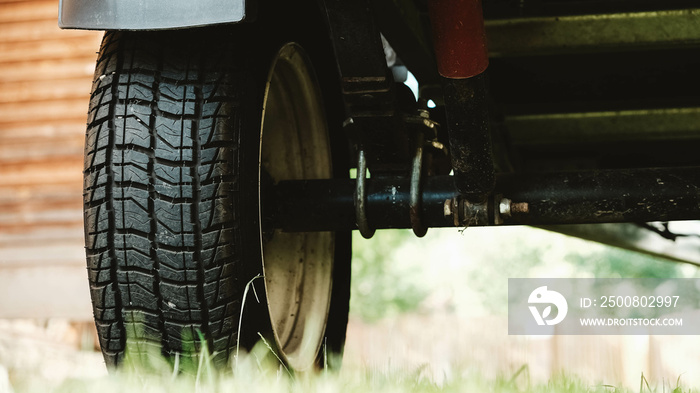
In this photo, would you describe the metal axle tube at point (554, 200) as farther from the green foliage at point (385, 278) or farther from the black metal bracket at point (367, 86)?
the green foliage at point (385, 278)

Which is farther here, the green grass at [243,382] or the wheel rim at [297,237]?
the wheel rim at [297,237]

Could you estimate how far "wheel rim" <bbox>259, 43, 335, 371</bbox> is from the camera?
1.83 m

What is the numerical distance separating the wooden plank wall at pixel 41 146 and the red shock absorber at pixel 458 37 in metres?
4.35

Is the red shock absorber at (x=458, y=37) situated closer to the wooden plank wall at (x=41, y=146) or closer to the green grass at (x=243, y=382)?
the green grass at (x=243, y=382)

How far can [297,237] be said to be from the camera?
6.48ft

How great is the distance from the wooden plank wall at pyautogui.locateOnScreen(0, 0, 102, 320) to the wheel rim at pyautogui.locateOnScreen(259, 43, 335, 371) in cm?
360

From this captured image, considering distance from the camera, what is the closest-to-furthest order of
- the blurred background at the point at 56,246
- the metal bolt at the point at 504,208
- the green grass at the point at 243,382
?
the green grass at the point at 243,382 → the metal bolt at the point at 504,208 → the blurred background at the point at 56,246

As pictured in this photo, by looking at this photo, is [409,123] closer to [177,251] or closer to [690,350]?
[177,251]

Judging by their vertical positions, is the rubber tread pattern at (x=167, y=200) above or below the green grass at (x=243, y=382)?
above

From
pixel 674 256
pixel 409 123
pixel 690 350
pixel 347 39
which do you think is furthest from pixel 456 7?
pixel 690 350

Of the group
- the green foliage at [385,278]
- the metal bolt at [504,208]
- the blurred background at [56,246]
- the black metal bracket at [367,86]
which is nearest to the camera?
the black metal bracket at [367,86]

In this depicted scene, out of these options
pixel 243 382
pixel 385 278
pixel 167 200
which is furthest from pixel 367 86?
pixel 385 278

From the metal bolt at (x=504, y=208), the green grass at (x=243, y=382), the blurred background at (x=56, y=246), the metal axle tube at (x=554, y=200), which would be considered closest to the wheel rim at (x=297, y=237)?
the metal axle tube at (x=554, y=200)

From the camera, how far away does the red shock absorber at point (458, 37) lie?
125 cm
